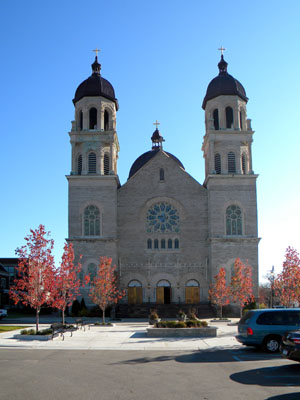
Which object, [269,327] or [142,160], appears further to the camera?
[142,160]

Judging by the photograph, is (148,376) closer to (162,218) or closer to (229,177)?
(162,218)

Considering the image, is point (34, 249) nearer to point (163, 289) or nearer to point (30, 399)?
point (30, 399)

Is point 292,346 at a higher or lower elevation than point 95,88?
lower

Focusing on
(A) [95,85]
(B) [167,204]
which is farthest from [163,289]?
(A) [95,85]

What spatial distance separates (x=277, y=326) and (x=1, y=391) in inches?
431

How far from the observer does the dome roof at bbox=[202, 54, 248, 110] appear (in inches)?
1845

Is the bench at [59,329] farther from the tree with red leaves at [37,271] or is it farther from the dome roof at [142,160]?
the dome roof at [142,160]

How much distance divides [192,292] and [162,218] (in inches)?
301

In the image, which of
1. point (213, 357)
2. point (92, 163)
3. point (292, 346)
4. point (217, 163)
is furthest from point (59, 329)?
point (217, 163)

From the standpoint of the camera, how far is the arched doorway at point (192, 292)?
44281 millimetres

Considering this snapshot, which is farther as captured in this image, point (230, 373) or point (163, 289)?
point (163, 289)

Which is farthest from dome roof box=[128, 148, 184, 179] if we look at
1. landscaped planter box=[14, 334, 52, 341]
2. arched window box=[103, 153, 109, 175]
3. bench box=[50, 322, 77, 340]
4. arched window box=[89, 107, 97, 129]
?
landscaped planter box=[14, 334, 52, 341]

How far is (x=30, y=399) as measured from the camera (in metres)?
10.4

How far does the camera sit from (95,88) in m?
47.2
